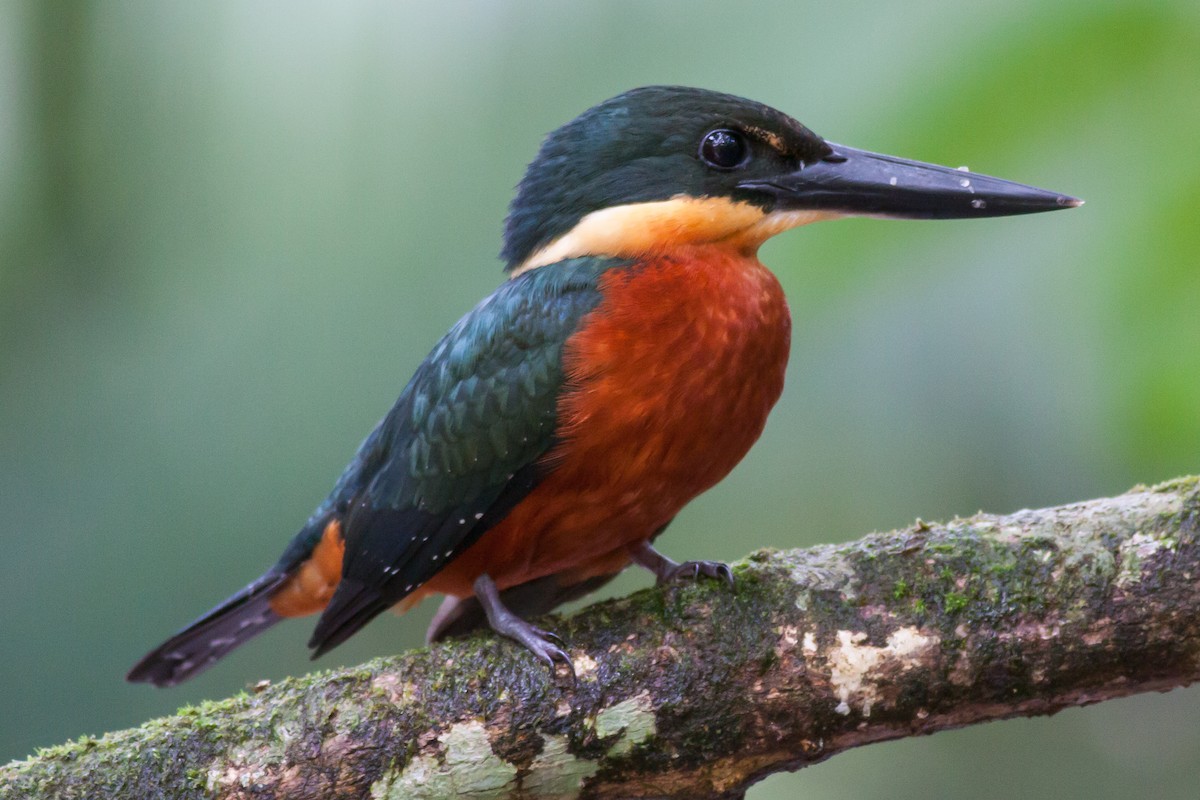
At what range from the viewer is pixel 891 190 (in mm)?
2881

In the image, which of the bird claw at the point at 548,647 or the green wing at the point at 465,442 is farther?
the green wing at the point at 465,442

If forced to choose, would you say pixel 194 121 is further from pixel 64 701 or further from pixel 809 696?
pixel 809 696

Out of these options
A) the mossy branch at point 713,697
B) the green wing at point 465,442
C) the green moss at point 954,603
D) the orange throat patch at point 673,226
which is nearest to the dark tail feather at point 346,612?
the green wing at point 465,442

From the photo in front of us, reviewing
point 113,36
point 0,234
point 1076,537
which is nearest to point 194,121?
point 113,36

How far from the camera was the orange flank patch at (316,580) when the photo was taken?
3213mm

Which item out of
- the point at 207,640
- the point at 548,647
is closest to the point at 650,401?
the point at 548,647

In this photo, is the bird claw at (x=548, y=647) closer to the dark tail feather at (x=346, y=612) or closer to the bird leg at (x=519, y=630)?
the bird leg at (x=519, y=630)

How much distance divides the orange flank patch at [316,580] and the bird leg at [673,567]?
0.77 metres

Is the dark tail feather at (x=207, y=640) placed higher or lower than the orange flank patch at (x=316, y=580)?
lower

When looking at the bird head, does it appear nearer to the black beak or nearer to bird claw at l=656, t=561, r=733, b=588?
the black beak

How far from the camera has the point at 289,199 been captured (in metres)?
4.29

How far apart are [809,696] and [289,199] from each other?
108 inches

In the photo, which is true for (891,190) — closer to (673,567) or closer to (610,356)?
(610,356)

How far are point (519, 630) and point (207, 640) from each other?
1.15 meters
